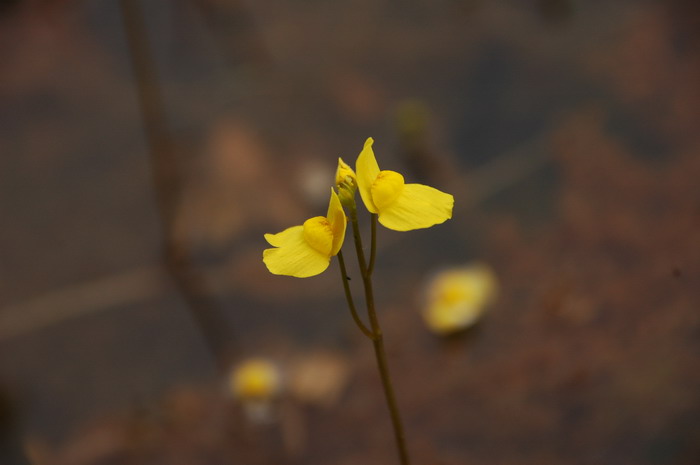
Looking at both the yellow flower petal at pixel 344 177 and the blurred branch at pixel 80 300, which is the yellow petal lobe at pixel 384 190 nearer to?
the yellow flower petal at pixel 344 177

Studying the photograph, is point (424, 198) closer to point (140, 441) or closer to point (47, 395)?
point (140, 441)

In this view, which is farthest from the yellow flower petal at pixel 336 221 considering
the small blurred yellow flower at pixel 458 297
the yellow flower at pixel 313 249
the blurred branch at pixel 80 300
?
the blurred branch at pixel 80 300

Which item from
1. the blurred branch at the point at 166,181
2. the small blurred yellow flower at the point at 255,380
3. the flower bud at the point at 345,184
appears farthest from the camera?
the blurred branch at the point at 166,181

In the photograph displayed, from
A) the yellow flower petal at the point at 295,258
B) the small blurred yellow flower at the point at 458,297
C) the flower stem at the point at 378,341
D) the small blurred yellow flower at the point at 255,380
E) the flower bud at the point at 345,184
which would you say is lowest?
the flower stem at the point at 378,341

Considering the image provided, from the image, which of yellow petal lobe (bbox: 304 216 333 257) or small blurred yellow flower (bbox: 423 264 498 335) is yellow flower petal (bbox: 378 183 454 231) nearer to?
yellow petal lobe (bbox: 304 216 333 257)

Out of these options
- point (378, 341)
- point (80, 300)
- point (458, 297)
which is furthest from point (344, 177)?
Answer: point (80, 300)

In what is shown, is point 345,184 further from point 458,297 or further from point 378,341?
point 458,297

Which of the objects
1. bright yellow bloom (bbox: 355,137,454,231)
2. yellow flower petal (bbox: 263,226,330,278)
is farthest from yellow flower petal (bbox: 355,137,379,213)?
yellow flower petal (bbox: 263,226,330,278)

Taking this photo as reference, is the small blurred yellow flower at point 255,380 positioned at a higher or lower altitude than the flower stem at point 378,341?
higher
